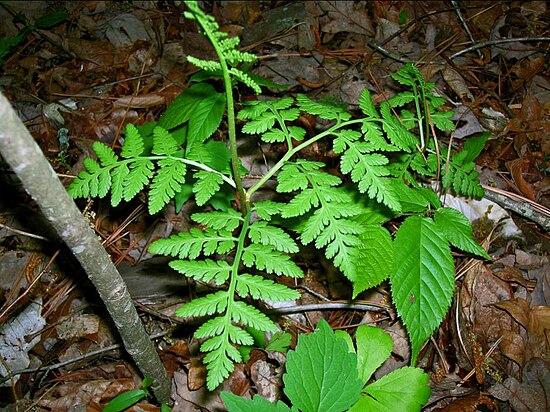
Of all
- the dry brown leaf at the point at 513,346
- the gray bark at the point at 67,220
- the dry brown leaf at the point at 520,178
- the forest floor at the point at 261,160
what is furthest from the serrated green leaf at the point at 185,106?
the dry brown leaf at the point at 513,346

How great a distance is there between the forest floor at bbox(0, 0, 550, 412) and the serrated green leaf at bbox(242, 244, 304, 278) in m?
1.02

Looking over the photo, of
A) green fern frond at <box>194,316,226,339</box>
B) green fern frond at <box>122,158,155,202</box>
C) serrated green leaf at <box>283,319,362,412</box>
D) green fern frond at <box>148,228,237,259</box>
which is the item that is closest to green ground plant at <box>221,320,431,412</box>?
serrated green leaf at <box>283,319,362,412</box>

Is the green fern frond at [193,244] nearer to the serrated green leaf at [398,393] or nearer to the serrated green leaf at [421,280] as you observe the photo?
the serrated green leaf at [421,280]

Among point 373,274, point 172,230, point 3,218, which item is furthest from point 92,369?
point 373,274

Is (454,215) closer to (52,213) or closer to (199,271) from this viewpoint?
(199,271)

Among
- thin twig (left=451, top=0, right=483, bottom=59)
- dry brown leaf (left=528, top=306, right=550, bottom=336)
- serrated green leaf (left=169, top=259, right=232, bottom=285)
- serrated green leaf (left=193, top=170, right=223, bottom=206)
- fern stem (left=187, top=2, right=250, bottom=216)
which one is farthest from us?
thin twig (left=451, top=0, right=483, bottom=59)

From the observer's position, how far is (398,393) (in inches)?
94.0

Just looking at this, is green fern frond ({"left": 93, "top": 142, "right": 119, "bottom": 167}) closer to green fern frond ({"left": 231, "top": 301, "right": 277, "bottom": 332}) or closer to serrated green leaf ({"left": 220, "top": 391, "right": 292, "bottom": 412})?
green fern frond ({"left": 231, "top": 301, "right": 277, "bottom": 332})

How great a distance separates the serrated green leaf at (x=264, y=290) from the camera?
1840 millimetres

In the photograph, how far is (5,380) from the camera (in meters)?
2.80

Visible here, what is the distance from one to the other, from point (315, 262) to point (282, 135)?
3.67 ft

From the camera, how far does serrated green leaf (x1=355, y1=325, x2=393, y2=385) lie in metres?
2.50

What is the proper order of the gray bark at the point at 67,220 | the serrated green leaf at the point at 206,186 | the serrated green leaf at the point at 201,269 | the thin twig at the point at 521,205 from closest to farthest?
the gray bark at the point at 67,220, the serrated green leaf at the point at 201,269, the serrated green leaf at the point at 206,186, the thin twig at the point at 521,205

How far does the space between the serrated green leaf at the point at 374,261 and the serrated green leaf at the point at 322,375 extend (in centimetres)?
28
